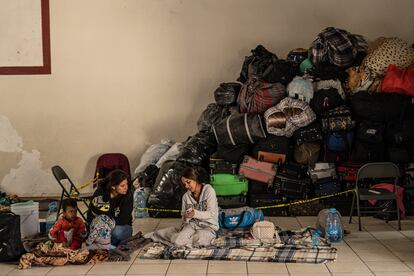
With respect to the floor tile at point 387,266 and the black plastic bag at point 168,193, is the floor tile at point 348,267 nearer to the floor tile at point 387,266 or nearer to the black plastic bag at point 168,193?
the floor tile at point 387,266

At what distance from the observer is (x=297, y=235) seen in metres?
5.41

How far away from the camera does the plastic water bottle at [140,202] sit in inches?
259

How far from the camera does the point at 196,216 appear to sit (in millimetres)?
5125

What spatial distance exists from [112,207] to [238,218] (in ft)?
4.17

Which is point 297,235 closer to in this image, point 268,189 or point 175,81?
point 268,189

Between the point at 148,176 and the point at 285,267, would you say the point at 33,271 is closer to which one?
the point at 285,267

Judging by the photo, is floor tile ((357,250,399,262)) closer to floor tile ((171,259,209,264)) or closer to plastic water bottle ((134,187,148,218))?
floor tile ((171,259,209,264))

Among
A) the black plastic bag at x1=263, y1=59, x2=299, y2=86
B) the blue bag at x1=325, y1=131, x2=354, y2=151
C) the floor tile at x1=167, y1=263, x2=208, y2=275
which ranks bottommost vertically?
the floor tile at x1=167, y1=263, x2=208, y2=275

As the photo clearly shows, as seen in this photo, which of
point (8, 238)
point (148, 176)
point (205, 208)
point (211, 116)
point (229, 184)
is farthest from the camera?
point (211, 116)

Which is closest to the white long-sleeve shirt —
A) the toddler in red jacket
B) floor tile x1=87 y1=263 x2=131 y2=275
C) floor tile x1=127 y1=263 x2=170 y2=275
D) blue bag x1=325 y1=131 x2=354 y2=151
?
floor tile x1=127 y1=263 x2=170 y2=275

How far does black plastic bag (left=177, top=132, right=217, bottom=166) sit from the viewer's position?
22.0ft

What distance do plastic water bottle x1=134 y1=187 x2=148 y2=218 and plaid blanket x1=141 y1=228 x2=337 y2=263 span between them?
53.8 inches

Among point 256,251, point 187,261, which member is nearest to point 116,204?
point 187,261

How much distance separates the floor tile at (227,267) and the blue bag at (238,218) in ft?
2.95
